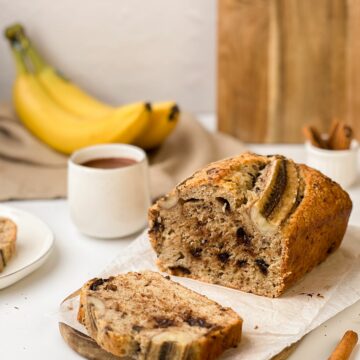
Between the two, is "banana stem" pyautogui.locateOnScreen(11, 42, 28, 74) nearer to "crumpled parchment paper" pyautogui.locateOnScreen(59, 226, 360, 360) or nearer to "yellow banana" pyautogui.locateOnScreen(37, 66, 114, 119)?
"yellow banana" pyautogui.locateOnScreen(37, 66, 114, 119)

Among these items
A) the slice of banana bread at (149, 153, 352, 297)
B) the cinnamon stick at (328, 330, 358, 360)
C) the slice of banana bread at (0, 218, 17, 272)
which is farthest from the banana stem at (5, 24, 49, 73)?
the cinnamon stick at (328, 330, 358, 360)

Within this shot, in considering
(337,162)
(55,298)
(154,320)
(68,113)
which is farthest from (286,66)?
(154,320)

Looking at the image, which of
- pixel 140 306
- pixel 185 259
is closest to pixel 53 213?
pixel 185 259

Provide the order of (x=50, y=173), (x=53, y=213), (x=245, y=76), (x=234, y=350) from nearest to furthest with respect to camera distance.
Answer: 1. (x=234, y=350)
2. (x=53, y=213)
3. (x=50, y=173)
4. (x=245, y=76)

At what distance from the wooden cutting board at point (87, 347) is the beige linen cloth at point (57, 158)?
2.61 feet

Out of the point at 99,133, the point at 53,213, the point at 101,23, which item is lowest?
the point at 53,213

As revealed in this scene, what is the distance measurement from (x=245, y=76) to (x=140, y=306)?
134cm

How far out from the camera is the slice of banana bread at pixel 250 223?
167cm

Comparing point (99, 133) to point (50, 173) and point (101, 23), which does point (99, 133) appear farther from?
point (101, 23)

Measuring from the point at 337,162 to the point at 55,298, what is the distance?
102cm

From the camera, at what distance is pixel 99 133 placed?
2467 millimetres

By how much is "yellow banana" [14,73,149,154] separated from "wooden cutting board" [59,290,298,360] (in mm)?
1009

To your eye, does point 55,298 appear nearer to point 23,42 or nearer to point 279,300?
point 279,300

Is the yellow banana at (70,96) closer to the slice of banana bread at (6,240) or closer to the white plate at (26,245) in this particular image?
the white plate at (26,245)
